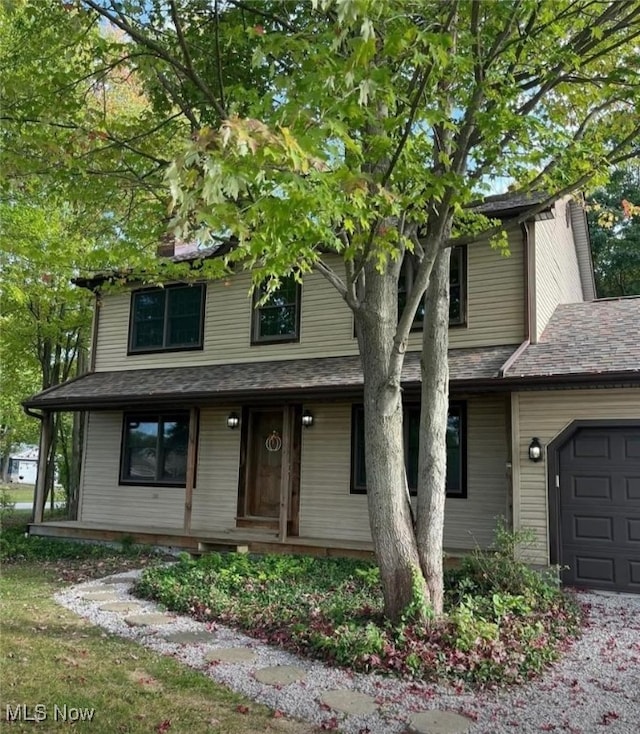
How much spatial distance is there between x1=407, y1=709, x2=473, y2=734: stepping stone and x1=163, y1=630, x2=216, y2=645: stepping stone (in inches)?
91.5

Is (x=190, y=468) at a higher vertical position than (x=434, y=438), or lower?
lower

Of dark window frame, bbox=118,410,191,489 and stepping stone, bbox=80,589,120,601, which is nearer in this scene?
stepping stone, bbox=80,589,120,601

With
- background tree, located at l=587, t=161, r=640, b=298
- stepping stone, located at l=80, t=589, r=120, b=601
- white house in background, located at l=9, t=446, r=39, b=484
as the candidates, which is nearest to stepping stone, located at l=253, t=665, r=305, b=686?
stepping stone, located at l=80, t=589, r=120, b=601

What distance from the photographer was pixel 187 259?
472 inches

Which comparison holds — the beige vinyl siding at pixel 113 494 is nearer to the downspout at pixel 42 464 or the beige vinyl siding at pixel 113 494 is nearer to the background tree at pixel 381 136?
the downspout at pixel 42 464

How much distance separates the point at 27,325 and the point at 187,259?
6009 millimetres

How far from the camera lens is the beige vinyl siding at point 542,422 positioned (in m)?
8.04

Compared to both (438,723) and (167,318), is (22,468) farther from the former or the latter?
(438,723)

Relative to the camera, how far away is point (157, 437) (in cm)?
1221

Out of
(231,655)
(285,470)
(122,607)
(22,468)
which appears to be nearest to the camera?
(231,655)

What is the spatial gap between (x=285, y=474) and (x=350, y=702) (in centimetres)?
560

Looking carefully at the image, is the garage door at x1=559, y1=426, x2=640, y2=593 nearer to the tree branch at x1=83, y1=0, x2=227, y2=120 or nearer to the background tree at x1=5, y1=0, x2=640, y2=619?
the background tree at x1=5, y1=0, x2=640, y2=619

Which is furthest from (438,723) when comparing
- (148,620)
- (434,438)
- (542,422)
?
(542,422)

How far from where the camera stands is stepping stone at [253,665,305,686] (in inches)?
186
